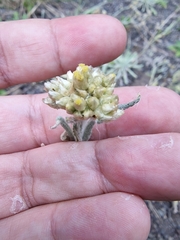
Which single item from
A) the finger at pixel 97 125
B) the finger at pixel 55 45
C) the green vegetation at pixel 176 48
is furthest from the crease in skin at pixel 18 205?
the green vegetation at pixel 176 48

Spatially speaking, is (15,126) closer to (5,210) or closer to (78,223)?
(5,210)

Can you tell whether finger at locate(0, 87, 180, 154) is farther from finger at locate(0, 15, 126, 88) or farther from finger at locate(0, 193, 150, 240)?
finger at locate(0, 193, 150, 240)

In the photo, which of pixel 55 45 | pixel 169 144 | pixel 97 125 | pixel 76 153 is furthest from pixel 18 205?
pixel 55 45

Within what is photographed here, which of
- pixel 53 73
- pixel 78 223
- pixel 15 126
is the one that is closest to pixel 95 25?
pixel 53 73

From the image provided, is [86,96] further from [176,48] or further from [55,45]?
[176,48]

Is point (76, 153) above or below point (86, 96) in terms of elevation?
below

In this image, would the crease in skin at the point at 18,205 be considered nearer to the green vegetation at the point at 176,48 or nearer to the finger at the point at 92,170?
the finger at the point at 92,170
